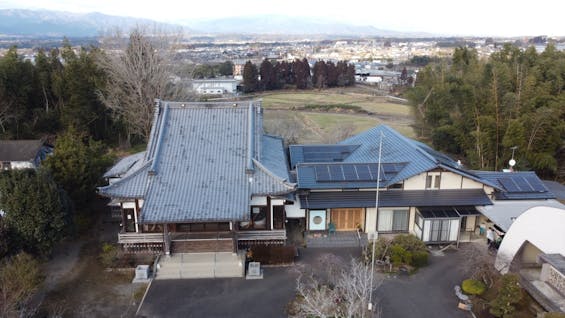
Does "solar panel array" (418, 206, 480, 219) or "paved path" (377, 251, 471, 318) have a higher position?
"solar panel array" (418, 206, 480, 219)

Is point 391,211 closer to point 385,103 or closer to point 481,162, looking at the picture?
point 481,162

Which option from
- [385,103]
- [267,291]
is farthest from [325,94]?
[267,291]

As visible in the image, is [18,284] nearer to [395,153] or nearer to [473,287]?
[473,287]

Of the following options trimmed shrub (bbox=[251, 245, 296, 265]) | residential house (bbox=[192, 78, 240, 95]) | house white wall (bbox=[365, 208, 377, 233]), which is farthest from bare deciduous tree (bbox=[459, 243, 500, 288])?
residential house (bbox=[192, 78, 240, 95])

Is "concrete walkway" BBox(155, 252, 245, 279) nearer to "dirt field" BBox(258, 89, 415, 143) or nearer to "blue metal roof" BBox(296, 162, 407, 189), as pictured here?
"blue metal roof" BBox(296, 162, 407, 189)

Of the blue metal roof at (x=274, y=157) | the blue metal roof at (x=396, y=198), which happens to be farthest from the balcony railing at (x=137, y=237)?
the blue metal roof at (x=396, y=198)

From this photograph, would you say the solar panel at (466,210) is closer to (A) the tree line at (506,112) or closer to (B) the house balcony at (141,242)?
(A) the tree line at (506,112)
